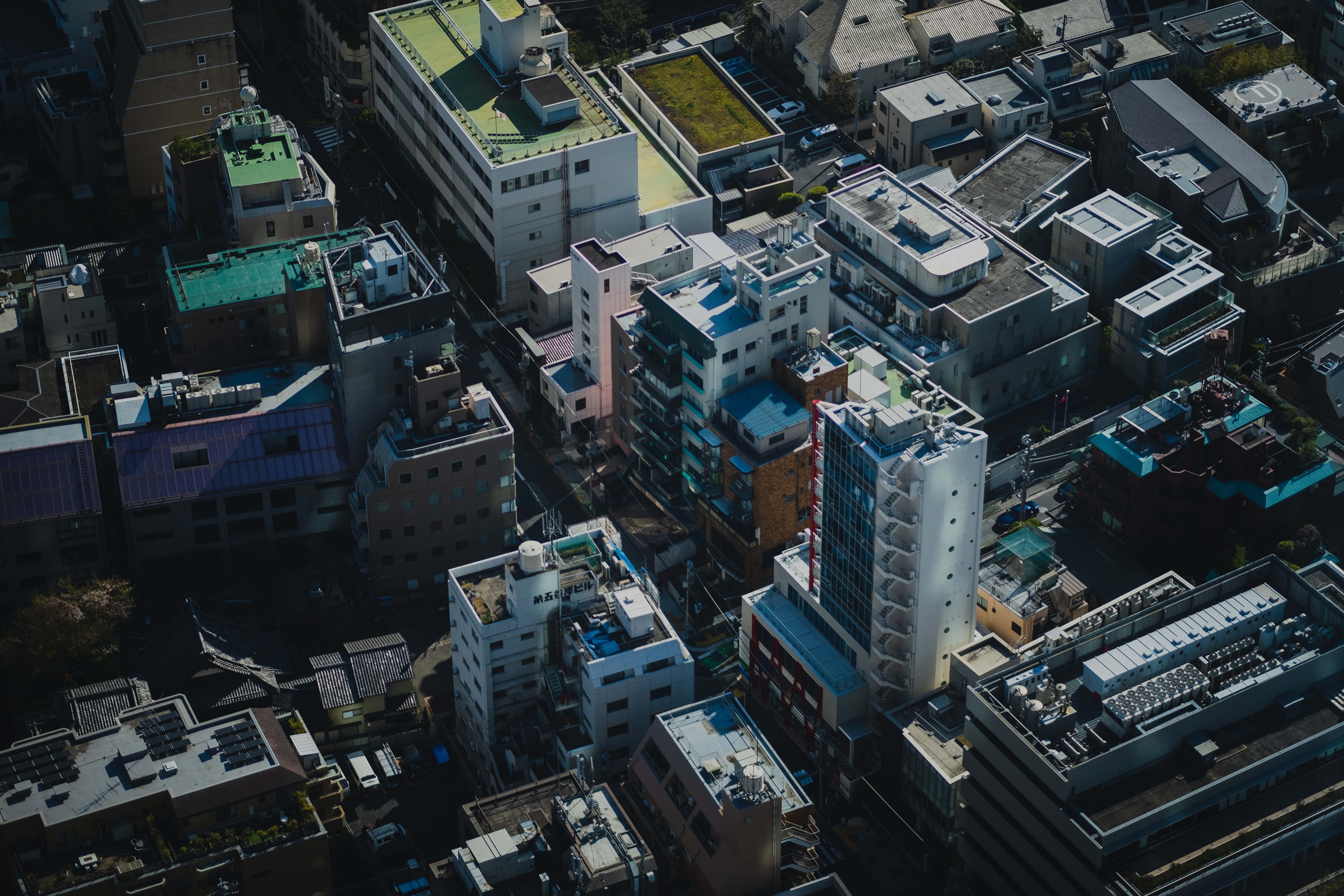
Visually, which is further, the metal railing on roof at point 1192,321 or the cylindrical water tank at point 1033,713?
the metal railing on roof at point 1192,321

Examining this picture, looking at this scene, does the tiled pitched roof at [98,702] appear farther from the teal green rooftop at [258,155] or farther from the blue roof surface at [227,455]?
the teal green rooftop at [258,155]

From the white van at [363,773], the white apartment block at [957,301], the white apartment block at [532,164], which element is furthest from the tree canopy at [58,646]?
the white apartment block at [957,301]

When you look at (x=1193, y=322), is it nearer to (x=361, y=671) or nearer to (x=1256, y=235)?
(x=1256, y=235)

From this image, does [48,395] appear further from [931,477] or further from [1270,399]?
[1270,399]

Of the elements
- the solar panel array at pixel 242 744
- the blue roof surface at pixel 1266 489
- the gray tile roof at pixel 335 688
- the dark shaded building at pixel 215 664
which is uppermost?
the blue roof surface at pixel 1266 489

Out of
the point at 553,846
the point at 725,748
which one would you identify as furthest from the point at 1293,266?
the point at 553,846

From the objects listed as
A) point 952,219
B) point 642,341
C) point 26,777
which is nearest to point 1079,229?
point 952,219
